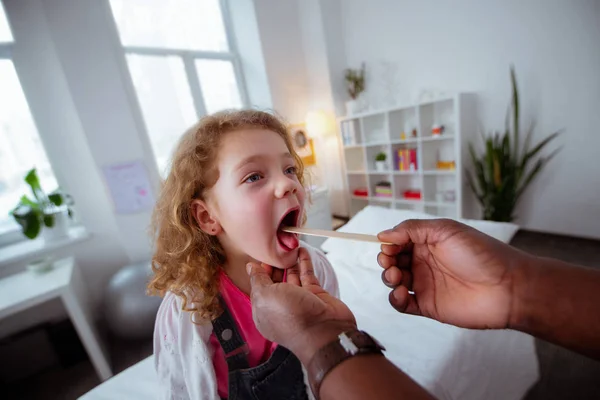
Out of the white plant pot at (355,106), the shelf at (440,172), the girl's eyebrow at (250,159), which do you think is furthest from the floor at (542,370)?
the white plant pot at (355,106)

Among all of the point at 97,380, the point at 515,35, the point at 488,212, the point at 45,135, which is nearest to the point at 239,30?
the point at 45,135

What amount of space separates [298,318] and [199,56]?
11.3 feet

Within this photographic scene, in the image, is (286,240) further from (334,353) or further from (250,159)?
(334,353)

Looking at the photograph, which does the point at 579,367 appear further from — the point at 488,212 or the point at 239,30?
the point at 239,30

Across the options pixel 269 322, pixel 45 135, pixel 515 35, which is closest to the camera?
pixel 269 322

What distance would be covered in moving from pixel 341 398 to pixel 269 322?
18cm

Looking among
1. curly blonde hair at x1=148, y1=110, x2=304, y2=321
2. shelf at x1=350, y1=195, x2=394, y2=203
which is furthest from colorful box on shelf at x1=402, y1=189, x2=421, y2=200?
curly blonde hair at x1=148, y1=110, x2=304, y2=321

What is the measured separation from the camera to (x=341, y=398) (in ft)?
1.21

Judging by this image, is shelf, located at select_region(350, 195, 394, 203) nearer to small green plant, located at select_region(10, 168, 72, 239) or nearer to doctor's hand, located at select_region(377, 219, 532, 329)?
doctor's hand, located at select_region(377, 219, 532, 329)

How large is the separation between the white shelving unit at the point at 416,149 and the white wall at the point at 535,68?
339 millimetres

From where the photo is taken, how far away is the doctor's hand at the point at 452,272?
548 mm

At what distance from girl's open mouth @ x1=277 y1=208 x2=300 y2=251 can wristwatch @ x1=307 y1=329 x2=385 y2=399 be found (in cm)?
31

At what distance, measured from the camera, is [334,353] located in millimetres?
407

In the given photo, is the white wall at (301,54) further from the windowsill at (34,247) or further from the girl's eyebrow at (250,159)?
the girl's eyebrow at (250,159)
